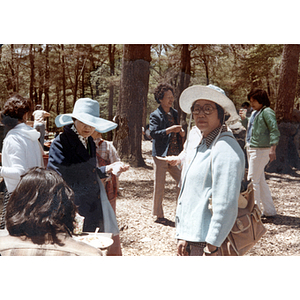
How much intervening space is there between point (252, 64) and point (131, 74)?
152cm

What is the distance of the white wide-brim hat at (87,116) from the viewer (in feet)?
12.1

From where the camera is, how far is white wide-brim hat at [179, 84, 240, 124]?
323cm

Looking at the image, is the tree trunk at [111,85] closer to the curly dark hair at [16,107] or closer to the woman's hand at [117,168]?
the woman's hand at [117,168]

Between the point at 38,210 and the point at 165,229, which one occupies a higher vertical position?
the point at 38,210

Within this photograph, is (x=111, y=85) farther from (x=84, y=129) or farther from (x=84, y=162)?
(x=84, y=162)

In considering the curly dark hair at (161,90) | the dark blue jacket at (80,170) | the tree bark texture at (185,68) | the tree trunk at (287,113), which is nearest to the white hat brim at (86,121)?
the dark blue jacket at (80,170)

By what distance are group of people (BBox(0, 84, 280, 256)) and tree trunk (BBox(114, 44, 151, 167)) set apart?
0.50 ft

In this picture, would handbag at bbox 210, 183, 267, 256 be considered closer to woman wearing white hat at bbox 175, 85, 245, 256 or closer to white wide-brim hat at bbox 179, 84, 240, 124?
woman wearing white hat at bbox 175, 85, 245, 256

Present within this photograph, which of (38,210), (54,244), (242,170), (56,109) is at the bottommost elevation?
(54,244)

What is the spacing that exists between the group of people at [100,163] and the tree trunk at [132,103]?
0.50 feet

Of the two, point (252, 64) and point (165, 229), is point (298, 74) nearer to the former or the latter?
point (252, 64)

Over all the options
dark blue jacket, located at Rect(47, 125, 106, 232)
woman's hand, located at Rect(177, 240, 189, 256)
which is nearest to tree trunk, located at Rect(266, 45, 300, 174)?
woman's hand, located at Rect(177, 240, 189, 256)

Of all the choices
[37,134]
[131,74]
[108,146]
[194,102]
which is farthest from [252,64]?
[37,134]

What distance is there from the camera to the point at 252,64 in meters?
4.02
